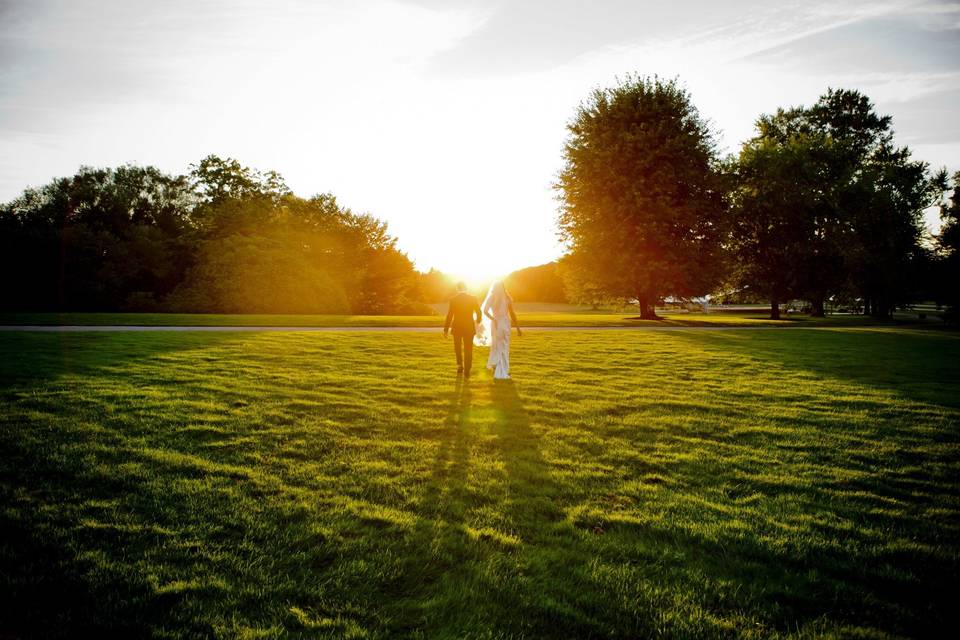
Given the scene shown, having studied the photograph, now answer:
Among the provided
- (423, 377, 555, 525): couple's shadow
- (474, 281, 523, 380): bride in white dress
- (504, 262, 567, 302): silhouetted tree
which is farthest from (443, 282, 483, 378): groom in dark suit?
(504, 262, 567, 302): silhouetted tree

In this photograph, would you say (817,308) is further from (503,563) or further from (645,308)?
(503,563)

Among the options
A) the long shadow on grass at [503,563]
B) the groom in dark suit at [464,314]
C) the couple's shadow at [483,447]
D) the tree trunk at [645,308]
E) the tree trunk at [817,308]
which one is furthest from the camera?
the tree trunk at [817,308]

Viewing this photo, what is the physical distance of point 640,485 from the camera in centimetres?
494

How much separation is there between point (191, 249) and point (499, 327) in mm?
40871

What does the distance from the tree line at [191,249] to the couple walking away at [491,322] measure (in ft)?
99.5

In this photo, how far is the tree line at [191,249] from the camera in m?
37.3

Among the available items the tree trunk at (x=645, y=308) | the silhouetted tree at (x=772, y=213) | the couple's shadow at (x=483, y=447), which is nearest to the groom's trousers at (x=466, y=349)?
the couple's shadow at (x=483, y=447)

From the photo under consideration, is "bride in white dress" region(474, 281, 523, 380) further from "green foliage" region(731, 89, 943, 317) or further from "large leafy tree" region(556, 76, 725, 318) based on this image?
"green foliage" region(731, 89, 943, 317)

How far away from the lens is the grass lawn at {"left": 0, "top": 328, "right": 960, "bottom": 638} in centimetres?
295

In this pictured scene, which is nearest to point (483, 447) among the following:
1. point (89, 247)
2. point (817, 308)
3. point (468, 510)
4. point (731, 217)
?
point (468, 510)

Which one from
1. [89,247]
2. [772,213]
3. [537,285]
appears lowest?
[537,285]

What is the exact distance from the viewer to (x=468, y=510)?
4320 millimetres

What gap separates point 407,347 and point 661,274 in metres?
18.2

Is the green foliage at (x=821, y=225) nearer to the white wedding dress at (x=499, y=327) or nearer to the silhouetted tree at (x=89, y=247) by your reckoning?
the white wedding dress at (x=499, y=327)
